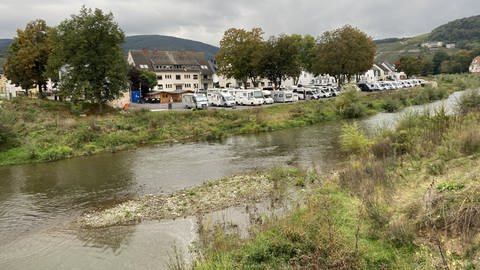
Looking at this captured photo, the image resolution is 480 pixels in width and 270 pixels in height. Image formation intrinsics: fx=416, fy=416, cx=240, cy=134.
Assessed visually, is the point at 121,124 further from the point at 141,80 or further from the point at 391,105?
the point at 391,105

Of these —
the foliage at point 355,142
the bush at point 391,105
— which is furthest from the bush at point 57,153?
the bush at point 391,105

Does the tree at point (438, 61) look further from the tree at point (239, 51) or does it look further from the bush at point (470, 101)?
the bush at point (470, 101)

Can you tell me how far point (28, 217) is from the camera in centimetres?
1995

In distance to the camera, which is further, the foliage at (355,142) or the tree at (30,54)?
the tree at (30,54)

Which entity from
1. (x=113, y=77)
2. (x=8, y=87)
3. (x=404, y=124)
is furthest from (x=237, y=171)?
(x=8, y=87)

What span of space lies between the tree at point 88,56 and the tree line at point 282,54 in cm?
2698

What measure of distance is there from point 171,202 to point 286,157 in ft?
41.4

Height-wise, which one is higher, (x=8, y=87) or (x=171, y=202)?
(x=8, y=87)

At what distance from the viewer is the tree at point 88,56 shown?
155 ft

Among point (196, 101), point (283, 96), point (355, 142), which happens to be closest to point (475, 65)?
point (283, 96)

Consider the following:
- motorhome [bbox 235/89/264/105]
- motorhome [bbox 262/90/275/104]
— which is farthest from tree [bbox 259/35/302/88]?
motorhome [bbox 235/89/264/105]

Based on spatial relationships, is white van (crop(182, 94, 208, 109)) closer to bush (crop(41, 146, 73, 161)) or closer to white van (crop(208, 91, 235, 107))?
white van (crop(208, 91, 235, 107))

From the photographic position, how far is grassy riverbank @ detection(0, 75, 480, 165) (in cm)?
3725

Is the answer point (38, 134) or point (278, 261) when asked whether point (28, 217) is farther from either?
point (38, 134)
